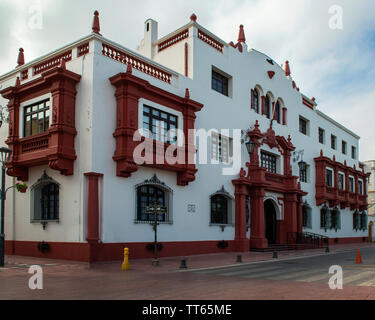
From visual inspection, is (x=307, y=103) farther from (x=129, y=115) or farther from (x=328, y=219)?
(x=129, y=115)

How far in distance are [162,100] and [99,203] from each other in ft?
18.2

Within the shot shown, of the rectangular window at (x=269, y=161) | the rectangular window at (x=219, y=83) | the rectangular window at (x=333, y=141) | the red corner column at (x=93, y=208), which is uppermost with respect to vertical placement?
the rectangular window at (x=219, y=83)

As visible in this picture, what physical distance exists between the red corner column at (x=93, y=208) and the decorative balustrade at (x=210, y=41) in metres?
10.4

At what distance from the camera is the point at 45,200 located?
60.3ft

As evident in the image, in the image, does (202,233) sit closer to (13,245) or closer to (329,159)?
(13,245)

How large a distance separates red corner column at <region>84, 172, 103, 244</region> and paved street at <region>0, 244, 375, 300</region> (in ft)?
3.90

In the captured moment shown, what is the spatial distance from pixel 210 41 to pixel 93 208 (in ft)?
39.4

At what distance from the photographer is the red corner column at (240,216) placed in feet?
75.8

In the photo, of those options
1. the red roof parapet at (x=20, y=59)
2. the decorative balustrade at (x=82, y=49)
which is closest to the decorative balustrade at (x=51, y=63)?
the decorative balustrade at (x=82, y=49)

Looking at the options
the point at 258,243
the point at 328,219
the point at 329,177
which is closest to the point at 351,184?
the point at 329,177

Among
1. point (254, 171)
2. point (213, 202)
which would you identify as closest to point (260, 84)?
Result: point (254, 171)

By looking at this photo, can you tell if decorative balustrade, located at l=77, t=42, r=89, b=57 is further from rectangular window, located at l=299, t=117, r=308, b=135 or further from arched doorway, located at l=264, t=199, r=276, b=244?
rectangular window, located at l=299, t=117, r=308, b=135

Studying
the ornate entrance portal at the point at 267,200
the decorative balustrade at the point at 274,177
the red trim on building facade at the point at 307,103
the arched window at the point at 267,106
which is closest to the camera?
the ornate entrance portal at the point at 267,200

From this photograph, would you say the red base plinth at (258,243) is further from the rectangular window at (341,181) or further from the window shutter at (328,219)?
the rectangular window at (341,181)
